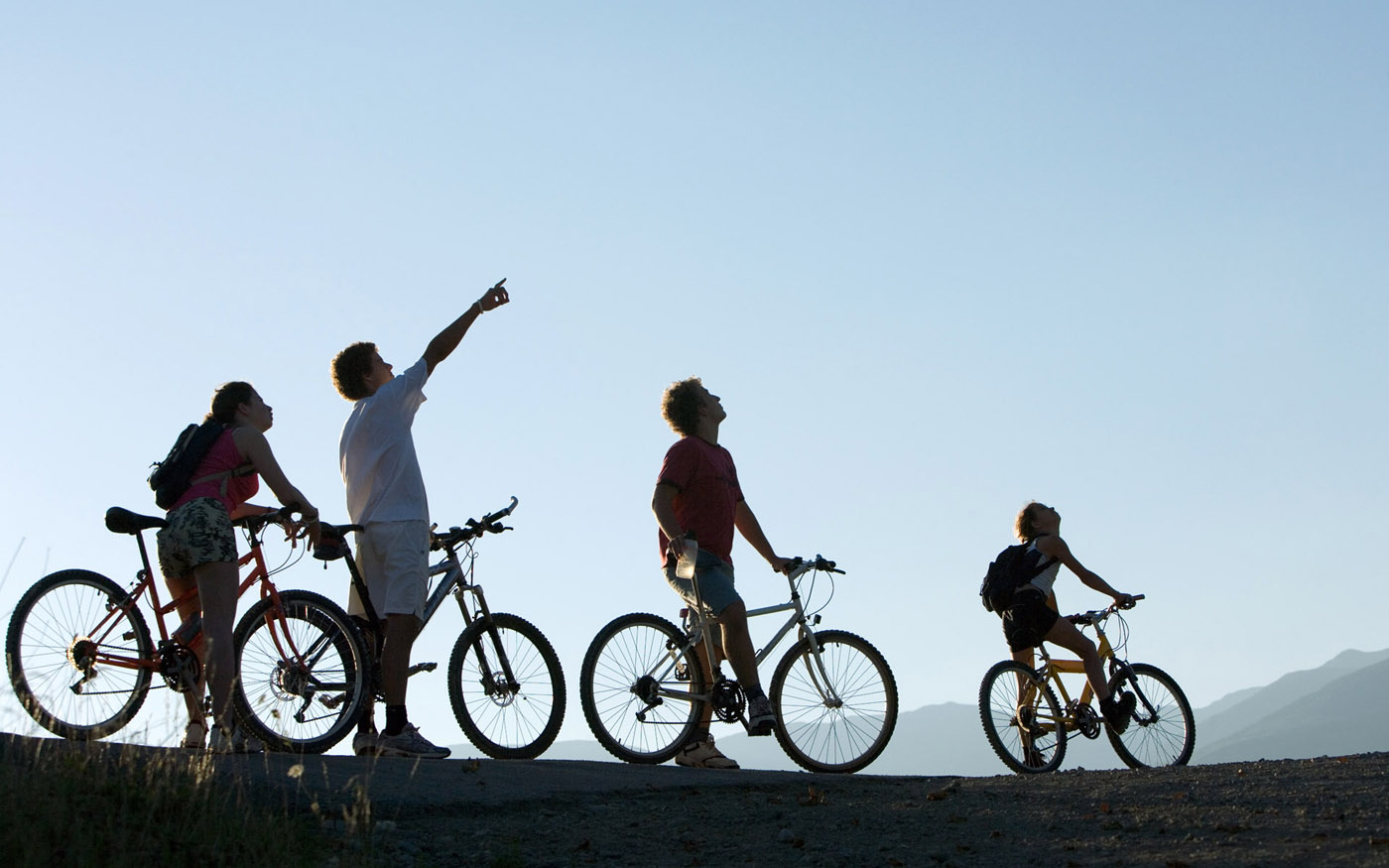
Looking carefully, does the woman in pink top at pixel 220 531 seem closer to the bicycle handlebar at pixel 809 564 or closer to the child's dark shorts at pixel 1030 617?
the bicycle handlebar at pixel 809 564

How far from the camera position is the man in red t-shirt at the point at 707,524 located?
9.20 m

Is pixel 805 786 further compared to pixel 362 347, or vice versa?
pixel 362 347

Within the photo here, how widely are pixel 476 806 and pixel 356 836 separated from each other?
0.81 m

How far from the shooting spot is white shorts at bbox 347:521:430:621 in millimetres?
8266

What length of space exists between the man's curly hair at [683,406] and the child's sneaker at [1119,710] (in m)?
3.60

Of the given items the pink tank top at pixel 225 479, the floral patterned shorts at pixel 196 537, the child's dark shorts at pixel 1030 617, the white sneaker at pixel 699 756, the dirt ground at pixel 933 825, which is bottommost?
the dirt ground at pixel 933 825

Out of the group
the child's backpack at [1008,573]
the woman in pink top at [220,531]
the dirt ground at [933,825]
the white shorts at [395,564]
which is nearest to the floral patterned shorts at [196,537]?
the woman in pink top at [220,531]

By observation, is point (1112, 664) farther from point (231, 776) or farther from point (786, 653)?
point (231, 776)

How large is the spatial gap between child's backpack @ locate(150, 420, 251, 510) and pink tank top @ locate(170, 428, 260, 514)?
0.02m

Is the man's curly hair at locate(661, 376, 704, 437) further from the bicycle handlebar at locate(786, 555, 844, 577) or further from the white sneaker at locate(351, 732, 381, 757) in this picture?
the white sneaker at locate(351, 732, 381, 757)

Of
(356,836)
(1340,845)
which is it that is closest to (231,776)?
(356,836)

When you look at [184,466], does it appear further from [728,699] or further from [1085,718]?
[1085,718]

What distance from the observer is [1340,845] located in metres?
6.20

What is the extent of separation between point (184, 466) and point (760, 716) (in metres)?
3.41
